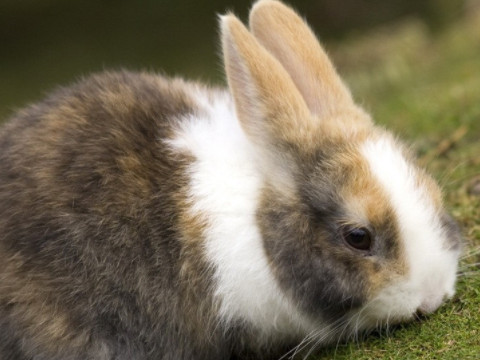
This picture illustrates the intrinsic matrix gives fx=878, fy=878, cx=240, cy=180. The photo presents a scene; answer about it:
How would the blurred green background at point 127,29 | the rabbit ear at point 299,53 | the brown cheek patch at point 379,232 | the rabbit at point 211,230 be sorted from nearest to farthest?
the brown cheek patch at point 379,232 < the rabbit at point 211,230 < the rabbit ear at point 299,53 < the blurred green background at point 127,29

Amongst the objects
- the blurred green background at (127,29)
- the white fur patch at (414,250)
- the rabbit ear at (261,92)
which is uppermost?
the blurred green background at (127,29)

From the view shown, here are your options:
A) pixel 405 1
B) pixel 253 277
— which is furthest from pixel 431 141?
pixel 405 1

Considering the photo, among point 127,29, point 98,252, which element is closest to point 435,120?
point 98,252

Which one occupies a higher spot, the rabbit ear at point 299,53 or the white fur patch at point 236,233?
the rabbit ear at point 299,53

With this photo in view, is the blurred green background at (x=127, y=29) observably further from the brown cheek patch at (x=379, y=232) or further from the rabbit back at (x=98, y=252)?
the brown cheek patch at (x=379, y=232)

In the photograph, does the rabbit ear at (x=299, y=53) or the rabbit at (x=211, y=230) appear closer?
the rabbit at (x=211, y=230)

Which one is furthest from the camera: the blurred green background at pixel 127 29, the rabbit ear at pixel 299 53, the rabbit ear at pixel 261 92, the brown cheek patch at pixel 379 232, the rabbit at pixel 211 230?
the blurred green background at pixel 127 29

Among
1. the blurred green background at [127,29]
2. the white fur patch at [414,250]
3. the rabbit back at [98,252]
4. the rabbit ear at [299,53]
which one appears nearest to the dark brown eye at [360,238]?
the white fur patch at [414,250]

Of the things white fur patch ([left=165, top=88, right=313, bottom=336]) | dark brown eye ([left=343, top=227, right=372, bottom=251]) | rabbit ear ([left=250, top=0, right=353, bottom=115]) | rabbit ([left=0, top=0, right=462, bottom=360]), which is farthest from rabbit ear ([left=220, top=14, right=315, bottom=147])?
dark brown eye ([left=343, top=227, right=372, bottom=251])

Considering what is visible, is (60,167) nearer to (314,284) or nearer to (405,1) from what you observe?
(314,284)
